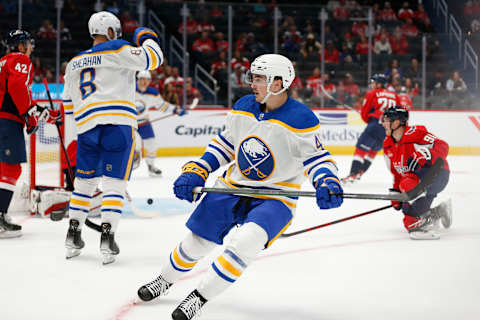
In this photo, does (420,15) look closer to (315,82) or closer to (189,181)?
(315,82)

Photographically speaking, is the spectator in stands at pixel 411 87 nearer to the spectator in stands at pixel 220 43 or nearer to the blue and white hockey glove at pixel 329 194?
the spectator in stands at pixel 220 43

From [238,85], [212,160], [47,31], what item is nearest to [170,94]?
[238,85]

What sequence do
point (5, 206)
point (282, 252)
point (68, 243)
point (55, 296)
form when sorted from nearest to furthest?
point (55, 296) → point (68, 243) → point (282, 252) → point (5, 206)

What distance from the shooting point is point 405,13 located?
452 inches

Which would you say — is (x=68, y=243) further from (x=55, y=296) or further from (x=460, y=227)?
(x=460, y=227)

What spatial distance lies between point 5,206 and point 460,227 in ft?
9.70

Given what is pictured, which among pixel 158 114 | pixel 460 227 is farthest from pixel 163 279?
pixel 158 114

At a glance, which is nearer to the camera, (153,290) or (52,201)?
(153,290)

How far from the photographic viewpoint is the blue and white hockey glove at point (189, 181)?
2.15m

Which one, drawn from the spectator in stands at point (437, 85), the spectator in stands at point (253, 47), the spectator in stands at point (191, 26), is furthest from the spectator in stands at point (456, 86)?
the spectator in stands at point (191, 26)

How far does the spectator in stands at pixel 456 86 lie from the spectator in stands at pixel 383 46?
1.44 metres

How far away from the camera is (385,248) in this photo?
343 centimetres

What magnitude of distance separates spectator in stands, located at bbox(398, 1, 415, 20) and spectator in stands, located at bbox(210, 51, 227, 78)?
11.9ft

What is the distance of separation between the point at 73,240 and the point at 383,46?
8596 mm
